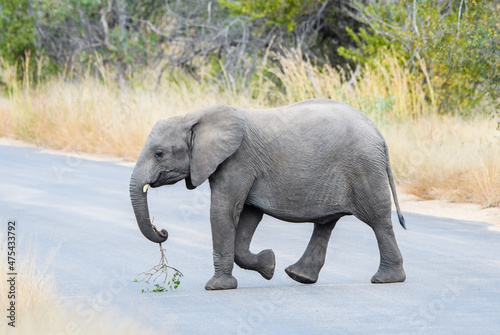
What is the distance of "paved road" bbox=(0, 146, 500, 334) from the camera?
6582 mm

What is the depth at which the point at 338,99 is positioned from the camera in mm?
17125

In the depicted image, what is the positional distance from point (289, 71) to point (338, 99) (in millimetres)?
1327

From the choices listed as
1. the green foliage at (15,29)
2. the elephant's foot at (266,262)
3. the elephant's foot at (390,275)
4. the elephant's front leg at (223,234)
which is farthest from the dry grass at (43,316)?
the green foliage at (15,29)

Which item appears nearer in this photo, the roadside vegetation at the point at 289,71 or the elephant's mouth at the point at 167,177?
the elephant's mouth at the point at 167,177

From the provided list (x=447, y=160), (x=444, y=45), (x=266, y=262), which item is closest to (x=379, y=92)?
(x=444, y=45)

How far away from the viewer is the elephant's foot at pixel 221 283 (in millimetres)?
7580

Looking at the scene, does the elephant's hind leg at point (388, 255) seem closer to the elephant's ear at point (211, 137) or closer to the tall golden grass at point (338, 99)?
the elephant's ear at point (211, 137)

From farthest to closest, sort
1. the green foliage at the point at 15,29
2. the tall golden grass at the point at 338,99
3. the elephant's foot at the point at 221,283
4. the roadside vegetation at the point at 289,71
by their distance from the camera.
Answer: the green foliage at the point at 15,29, the roadside vegetation at the point at 289,71, the tall golden grass at the point at 338,99, the elephant's foot at the point at 221,283

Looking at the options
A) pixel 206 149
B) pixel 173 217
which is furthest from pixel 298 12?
pixel 206 149

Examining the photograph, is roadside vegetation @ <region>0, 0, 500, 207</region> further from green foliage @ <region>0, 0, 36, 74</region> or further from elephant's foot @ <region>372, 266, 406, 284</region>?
elephant's foot @ <region>372, 266, 406, 284</region>

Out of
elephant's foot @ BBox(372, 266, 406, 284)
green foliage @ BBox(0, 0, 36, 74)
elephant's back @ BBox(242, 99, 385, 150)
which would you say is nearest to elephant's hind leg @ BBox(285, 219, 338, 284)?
elephant's foot @ BBox(372, 266, 406, 284)

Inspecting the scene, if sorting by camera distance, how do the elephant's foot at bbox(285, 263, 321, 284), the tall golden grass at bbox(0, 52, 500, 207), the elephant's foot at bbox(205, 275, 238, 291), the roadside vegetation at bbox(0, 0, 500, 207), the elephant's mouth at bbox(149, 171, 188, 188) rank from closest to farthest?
1. the elephant's mouth at bbox(149, 171, 188, 188)
2. the elephant's foot at bbox(205, 275, 238, 291)
3. the elephant's foot at bbox(285, 263, 321, 284)
4. the tall golden grass at bbox(0, 52, 500, 207)
5. the roadside vegetation at bbox(0, 0, 500, 207)

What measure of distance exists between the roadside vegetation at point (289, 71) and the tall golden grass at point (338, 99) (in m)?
0.03

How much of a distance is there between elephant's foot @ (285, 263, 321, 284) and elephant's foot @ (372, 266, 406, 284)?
1.60 feet
